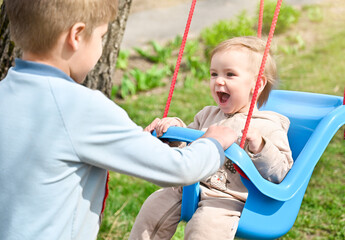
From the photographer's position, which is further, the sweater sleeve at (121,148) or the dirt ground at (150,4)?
the dirt ground at (150,4)

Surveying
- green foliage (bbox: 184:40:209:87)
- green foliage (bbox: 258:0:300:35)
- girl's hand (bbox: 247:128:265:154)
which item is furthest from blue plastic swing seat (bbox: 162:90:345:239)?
green foliage (bbox: 258:0:300:35)

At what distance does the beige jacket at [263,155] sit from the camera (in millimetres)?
2035

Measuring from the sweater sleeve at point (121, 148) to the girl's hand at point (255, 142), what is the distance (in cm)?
37

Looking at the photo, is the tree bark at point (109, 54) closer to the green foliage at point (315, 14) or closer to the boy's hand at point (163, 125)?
the boy's hand at point (163, 125)

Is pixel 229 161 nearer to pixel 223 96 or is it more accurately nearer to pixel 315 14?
pixel 223 96

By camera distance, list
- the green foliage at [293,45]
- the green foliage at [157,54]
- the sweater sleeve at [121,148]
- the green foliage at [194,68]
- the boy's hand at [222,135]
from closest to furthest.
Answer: the sweater sleeve at [121,148]
the boy's hand at [222,135]
the green foliage at [194,68]
the green foliage at [157,54]
the green foliage at [293,45]

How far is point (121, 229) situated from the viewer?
3248mm

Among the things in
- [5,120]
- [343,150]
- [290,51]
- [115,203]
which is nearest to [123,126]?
[5,120]

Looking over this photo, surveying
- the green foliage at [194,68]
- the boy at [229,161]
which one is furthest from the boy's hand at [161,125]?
the green foliage at [194,68]

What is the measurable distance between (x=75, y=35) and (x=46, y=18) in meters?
0.10

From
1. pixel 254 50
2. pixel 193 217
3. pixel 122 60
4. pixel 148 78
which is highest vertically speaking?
pixel 254 50

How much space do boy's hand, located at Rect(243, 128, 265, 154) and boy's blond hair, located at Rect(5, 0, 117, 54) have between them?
775 millimetres

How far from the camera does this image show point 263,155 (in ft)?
6.56

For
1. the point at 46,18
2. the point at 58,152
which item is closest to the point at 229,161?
the point at 58,152
